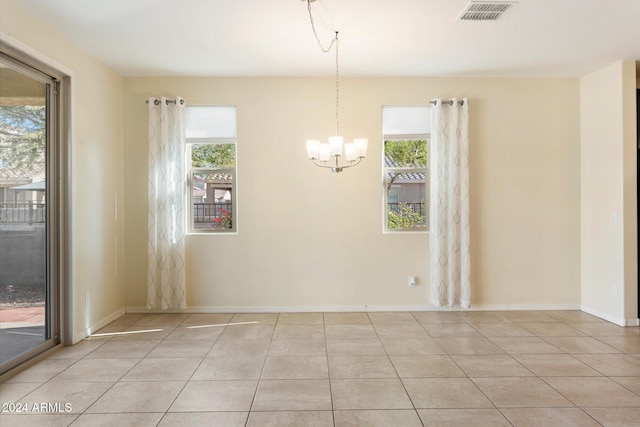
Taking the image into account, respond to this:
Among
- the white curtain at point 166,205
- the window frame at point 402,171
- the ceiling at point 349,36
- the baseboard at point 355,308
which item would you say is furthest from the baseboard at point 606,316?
the white curtain at point 166,205

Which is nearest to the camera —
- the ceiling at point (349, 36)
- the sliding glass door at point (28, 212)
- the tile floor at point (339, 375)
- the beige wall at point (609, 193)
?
the tile floor at point (339, 375)

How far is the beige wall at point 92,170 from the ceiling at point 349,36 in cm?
16

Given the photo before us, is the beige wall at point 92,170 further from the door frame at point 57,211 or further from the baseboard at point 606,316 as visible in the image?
the baseboard at point 606,316

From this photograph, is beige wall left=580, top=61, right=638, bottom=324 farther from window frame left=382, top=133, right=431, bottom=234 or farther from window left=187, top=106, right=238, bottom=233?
window left=187, top=106, right=238, bottom=233

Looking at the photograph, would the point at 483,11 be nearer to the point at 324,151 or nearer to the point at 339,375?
the point at 324,151

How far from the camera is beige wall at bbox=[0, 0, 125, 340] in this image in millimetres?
3580

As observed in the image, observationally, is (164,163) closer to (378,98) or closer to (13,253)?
(13,253)

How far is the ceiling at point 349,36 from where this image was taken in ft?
10.6

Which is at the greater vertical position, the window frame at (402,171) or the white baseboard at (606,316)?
the window frame at (402,171)

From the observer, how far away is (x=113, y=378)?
10.2 feet

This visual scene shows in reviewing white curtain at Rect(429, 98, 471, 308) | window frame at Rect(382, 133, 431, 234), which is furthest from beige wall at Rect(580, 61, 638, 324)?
window frame at Rect(382, 133, 431, 234)

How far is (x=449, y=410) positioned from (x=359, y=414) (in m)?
0.57

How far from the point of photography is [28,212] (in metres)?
3.35

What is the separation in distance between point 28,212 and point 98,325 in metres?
1.52
